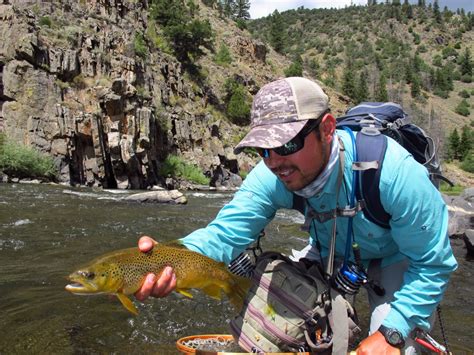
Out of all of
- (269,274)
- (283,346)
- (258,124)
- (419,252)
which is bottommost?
(283,346)

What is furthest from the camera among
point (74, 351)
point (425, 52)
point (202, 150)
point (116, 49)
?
point (425, 52)

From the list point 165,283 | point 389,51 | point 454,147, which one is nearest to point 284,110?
point 165,283

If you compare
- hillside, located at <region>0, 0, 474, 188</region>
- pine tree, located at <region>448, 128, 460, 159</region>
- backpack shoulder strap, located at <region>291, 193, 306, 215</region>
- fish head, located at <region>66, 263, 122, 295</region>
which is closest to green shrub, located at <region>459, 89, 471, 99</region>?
pine tree, located at <region>448, 128, 460, 159</region>

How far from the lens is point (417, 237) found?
259 cm

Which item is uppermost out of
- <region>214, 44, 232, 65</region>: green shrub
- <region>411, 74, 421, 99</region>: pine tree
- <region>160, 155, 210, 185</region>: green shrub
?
<region>214, 44, 232, 65</region>: green shrub

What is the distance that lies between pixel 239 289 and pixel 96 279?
38.4 inches

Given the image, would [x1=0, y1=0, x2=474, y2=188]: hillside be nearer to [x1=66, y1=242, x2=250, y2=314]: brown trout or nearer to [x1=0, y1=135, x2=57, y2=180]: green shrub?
[x1=0, y1=135, x2=57, y2=180]: green shrub

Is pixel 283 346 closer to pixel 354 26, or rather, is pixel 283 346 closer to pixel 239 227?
pixel 239 227

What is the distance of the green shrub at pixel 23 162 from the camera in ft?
76.1

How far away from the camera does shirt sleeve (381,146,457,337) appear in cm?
251

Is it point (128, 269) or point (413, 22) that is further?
point (413, 22)

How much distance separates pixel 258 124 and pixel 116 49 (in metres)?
35.5

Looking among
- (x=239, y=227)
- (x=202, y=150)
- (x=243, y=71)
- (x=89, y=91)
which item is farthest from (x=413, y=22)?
(x=239, y=227)

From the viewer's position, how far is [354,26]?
148m
